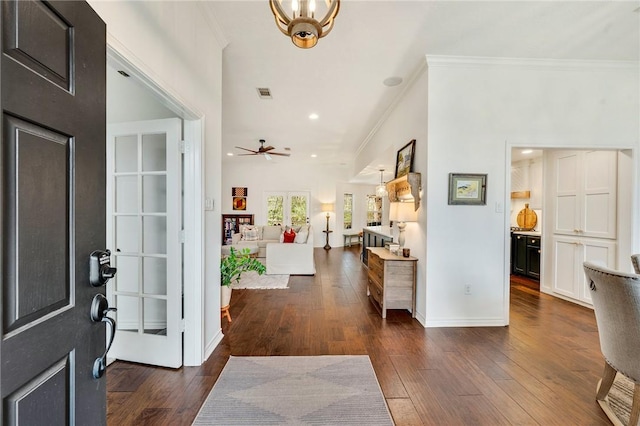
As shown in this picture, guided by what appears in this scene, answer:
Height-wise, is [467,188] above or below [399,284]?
above

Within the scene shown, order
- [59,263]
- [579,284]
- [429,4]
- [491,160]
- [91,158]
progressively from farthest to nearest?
[579,284] → [491,160] → [429,4] → [91,158] → [59,263]

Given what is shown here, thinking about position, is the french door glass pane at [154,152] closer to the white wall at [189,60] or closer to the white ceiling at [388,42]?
the white wall at [189,60]

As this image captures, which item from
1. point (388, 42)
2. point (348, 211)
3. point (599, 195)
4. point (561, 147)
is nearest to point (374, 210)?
point (348, 211)

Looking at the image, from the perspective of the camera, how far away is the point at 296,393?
6.29 ft

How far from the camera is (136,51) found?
1.48 metres

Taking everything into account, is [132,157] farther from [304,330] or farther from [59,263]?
[304,330]

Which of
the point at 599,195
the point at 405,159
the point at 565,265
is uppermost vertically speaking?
the point at 405,159

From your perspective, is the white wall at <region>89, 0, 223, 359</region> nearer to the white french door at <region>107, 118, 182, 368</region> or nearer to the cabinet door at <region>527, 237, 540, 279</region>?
the white french door at <region>107, 118, 182, 368</region>

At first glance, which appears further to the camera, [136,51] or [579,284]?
[579,284]

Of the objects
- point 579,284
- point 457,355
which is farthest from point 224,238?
point 579,284

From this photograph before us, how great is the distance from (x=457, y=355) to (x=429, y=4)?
3037 mm

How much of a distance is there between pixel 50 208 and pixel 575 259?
210 inches

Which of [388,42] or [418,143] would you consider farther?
[418,143]

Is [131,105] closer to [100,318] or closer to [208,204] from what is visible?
[208,204]
